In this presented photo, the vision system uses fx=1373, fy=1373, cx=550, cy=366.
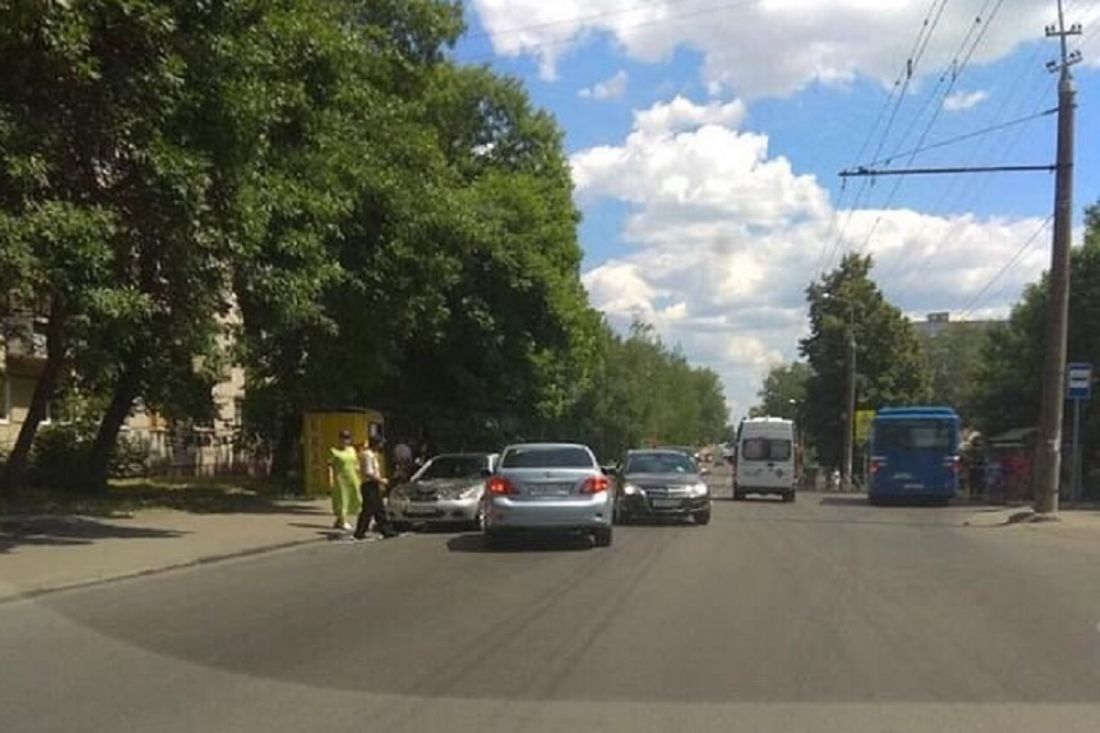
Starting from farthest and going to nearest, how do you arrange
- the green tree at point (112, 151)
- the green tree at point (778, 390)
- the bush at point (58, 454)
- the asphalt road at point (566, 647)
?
1. the green tree at point (778, 390)
2. the bush at point (58, 454)
3. the green tree at point (112, 151)
4. the asphalt road at point (566, 647)

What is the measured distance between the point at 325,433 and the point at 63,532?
12343 mm

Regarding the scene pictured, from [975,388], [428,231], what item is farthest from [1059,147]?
[975,388]

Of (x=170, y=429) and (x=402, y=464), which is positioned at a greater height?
(x=170, y=429)

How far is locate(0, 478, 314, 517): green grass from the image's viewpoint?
2420cm

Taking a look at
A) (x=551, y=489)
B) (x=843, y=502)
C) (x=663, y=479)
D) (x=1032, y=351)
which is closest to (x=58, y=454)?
(x=663, y=479)

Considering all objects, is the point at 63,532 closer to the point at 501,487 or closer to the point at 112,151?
the point at 112,151

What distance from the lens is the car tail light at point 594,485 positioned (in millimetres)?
19484

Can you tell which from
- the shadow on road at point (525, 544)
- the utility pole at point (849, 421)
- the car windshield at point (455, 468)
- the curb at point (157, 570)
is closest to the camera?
the curb at point (157, 570)

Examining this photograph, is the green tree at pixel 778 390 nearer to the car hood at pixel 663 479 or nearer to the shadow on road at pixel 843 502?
the shadow on road at pixel 843 502

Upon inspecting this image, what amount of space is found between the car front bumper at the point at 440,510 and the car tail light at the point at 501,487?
402cm

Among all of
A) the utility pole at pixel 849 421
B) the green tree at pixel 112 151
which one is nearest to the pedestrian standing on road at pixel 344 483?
the green tree at pixel 112 151

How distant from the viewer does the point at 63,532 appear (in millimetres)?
20172

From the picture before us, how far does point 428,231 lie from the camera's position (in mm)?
26516

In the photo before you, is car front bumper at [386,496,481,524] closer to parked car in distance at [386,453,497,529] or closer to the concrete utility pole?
parked car in distance at [386,453,497,529]
